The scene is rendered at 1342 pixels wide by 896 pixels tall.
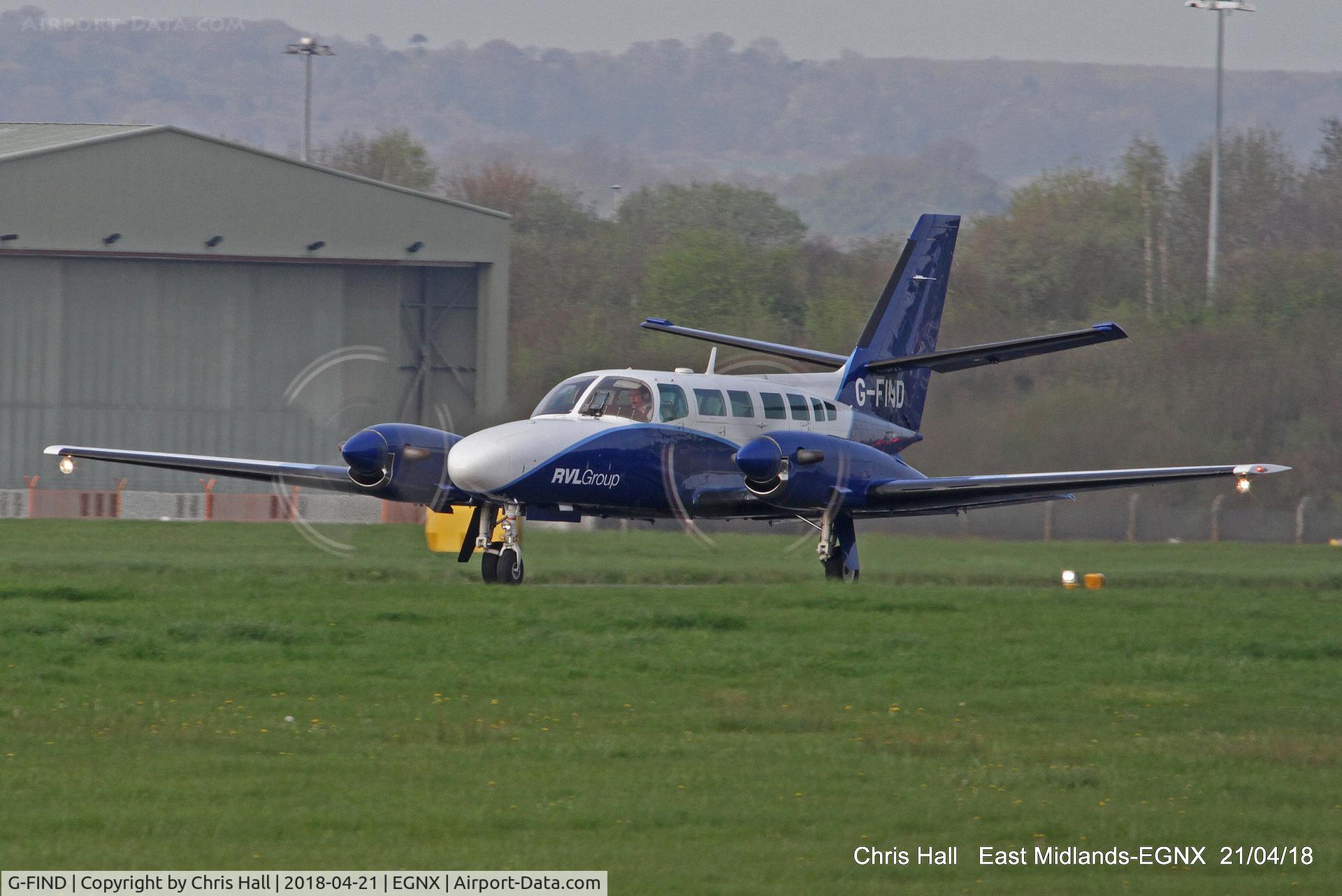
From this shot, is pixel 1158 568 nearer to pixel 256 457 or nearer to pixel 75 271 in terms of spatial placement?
pixel 256 457

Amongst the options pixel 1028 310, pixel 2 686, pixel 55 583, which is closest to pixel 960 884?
pixel 2 686

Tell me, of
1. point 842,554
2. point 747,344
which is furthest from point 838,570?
point 747,344

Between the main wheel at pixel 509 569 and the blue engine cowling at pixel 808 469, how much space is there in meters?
3.02

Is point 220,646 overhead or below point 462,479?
below

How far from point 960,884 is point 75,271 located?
4124 cm

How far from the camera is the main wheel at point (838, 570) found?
22.9 metres

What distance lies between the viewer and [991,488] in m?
21.6

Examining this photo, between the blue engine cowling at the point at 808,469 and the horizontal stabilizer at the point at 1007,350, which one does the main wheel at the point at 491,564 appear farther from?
the horizontal stabilizer at the point at 1007,350

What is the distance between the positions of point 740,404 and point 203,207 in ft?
86.4

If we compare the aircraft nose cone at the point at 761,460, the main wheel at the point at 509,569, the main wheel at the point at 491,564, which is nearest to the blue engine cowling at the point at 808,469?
the aircraft nose cone at the point at 761,460

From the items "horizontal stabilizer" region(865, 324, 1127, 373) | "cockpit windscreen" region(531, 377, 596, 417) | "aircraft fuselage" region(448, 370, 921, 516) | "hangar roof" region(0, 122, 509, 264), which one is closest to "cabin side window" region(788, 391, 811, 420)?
"aircraft fuselage" region(448, 370, 921, 516)

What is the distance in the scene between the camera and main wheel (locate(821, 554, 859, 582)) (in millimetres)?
22891

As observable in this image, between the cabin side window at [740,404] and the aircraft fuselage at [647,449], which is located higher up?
the cabin side window at [740,404]

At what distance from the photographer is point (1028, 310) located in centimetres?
5125
